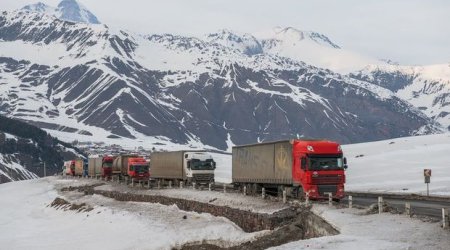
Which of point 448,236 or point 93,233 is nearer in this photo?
point 448,236

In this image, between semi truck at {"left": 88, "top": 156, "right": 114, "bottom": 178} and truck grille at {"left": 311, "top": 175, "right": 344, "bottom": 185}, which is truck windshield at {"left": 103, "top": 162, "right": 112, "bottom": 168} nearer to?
semi truck at {"left": 88, "top": 156, "right": 114, "bottom": 178}

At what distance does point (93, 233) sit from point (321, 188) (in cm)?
1654

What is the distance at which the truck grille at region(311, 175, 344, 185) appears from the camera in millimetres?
40781

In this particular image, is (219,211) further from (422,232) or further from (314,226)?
(422,232)

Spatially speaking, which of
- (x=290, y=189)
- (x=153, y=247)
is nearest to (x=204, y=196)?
(x=290, y=189)

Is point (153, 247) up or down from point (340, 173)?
down

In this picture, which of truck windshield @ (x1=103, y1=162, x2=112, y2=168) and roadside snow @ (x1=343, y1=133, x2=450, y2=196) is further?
truck windshield @ (x1=103, y1=162, x2=112, y2=168)

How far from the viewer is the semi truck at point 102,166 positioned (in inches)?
4250

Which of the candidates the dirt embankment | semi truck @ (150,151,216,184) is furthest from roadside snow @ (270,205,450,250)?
semi truck @ (150,151,216,184)

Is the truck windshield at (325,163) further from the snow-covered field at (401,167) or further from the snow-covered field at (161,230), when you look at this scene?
the snow-covered field at (401,167)

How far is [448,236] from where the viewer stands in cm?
2219

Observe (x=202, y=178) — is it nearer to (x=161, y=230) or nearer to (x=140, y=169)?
(x=140, y=169)

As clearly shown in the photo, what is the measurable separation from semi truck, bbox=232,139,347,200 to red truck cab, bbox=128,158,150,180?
42.5 m

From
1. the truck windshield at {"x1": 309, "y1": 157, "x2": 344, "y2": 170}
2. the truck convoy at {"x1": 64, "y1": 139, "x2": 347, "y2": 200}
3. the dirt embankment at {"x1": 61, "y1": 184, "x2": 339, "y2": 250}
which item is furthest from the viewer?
the truck windshield at {"x1": 309, "y1": 157, "x2": 344, "y2": 170}
